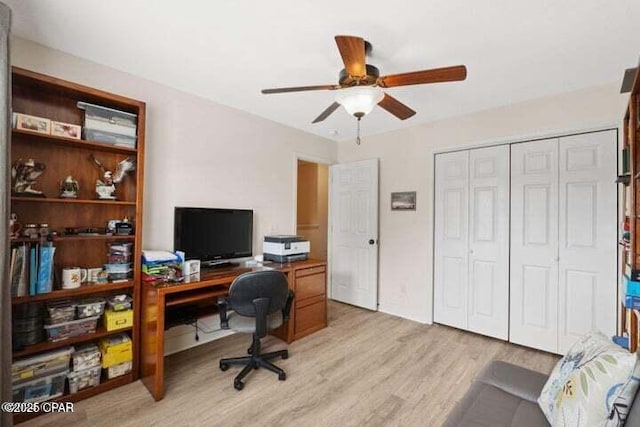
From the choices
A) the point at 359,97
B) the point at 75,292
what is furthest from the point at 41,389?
the point at 359,97

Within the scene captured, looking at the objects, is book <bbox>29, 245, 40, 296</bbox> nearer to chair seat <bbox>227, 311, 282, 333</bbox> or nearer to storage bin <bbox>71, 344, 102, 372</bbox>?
storage bin <bbox>71, 344, 102, 372</bbox>

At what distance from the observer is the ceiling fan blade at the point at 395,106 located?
2.07 metres

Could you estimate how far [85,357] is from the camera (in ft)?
6.55

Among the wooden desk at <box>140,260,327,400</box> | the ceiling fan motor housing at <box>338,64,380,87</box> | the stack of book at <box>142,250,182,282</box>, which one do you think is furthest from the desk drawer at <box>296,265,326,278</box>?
the ceiling fan motor housing at <box>338,64,380,87</box>

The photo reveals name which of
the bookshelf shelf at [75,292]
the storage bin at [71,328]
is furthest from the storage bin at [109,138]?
the storage bin at [71,328]

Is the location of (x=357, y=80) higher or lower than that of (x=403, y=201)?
higher

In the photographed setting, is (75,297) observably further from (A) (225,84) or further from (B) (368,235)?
(B) (368,235)

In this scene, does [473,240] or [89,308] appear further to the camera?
[473,240]

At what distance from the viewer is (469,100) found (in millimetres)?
2797

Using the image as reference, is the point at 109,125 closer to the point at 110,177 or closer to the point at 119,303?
the point at 110,177

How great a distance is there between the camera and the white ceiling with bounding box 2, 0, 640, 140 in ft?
5.29

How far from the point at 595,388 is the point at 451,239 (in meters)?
2.37

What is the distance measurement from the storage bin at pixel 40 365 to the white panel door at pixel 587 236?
156 inches

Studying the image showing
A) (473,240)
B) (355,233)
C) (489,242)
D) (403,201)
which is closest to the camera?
(489,242)
